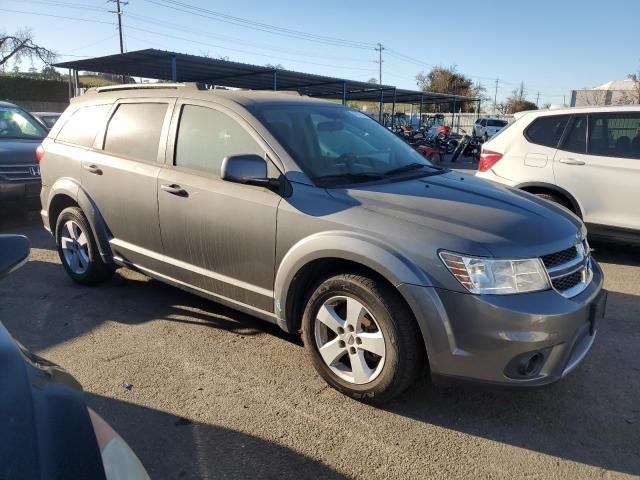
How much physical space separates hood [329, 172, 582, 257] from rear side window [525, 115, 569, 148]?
116 inches

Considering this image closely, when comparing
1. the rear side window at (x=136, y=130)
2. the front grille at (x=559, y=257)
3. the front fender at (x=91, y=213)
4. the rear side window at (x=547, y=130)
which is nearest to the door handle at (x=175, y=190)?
the rear side window at (x=136, y=130)

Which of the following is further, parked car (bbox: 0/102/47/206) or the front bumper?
parked car (bbox: 0/102/47/206)

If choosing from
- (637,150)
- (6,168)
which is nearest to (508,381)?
(637,150)

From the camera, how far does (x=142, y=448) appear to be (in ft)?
8.82

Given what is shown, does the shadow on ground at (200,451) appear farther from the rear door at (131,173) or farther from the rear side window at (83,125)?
the rear side window at (83,125)

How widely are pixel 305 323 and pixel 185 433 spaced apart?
94 cm

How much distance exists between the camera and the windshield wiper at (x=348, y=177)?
131 inches

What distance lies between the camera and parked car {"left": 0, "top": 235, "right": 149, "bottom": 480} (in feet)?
4.21

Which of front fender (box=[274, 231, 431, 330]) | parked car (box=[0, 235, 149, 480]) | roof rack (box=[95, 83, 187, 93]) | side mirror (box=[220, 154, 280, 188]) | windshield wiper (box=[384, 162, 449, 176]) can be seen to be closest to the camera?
parked car (box=[0, 235, 149, 480])

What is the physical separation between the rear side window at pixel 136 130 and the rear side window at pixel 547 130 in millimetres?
4392

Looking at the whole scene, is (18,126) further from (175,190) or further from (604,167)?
(604,167)

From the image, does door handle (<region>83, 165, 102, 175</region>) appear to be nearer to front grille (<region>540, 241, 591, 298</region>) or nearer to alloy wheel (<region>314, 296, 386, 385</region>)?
alloy wheel (<region>314, 296, 386, 385</region>)

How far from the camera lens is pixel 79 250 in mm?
4965

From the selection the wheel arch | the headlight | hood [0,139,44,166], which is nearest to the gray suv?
the headlight
